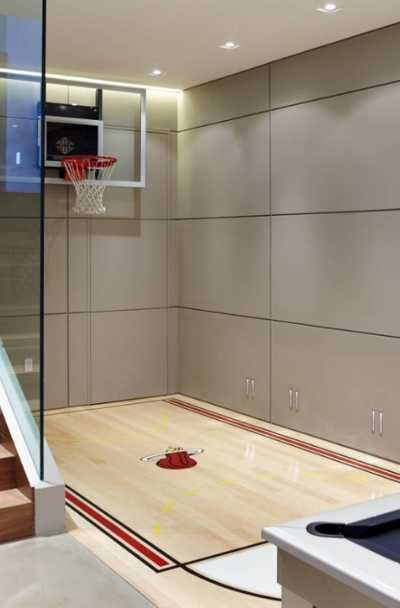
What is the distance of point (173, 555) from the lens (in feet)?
13.2

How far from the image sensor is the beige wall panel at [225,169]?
6.87 meters

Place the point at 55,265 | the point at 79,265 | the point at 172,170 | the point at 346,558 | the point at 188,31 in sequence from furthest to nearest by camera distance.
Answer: the point at 172,170
the point at 79,265
the point at 55,265
the point at 188,31
the point at 346,558

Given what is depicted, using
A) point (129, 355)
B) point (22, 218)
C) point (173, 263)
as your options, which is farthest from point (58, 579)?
point (173, 263)

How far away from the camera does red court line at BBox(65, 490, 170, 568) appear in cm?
397

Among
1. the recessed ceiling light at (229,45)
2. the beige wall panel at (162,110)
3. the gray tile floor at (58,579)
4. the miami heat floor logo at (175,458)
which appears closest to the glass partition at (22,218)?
the gray tile floor at (58,579)

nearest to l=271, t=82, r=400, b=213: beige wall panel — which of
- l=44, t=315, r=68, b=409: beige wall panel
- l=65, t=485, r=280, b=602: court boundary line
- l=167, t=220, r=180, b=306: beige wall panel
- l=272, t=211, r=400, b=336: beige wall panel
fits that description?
l=272, t=211, r=400, b=336: beige wall panel

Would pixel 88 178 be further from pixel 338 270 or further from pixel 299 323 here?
pixel 338 270

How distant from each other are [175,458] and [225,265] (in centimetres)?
226

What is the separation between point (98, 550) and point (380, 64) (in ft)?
12.7

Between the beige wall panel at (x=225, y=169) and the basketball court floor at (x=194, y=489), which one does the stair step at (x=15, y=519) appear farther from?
the beige wall panel at (x=225, y=169)

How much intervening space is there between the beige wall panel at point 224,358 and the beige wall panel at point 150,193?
1131 millimetres

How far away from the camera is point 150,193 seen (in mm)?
7887

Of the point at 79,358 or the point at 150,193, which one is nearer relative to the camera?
the point at 79,358

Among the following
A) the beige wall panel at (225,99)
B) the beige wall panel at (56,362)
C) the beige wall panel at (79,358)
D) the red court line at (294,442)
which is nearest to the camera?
the red court line at (294,442)
